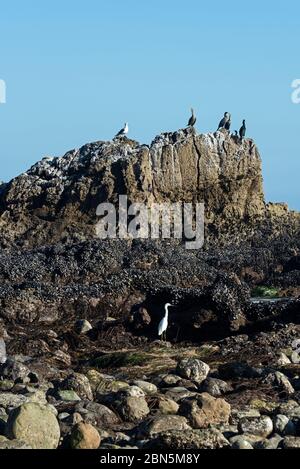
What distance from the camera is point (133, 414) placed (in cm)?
1344

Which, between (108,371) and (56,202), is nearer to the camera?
(108,371)

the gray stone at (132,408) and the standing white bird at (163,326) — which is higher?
the standing white bird at (163,326)

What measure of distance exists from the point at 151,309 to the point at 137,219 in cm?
879

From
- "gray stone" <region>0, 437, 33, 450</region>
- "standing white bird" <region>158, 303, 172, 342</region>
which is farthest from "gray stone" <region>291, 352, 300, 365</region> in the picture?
"gray stone" <region>0, 437, 33, 450</region>

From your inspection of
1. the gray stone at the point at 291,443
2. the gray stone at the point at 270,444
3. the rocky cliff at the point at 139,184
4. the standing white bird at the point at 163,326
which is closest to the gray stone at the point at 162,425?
the gray stone at the point at 270,444

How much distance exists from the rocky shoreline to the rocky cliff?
4 centimetres

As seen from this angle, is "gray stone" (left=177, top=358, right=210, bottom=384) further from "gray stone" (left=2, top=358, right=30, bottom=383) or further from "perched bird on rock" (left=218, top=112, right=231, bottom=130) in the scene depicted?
"perched bird on rock" (left=218, top=112, right=231, bottom=130)

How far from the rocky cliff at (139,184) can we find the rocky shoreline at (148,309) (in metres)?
0.04

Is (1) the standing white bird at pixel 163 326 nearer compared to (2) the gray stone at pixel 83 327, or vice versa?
(1) the standing white bird at pixel 163 326

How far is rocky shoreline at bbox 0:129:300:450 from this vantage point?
1291 centimetres

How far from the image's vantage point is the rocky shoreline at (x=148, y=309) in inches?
508

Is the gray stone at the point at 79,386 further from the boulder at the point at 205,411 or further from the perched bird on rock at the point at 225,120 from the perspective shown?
the perched bird on rock at the point at 225,120
